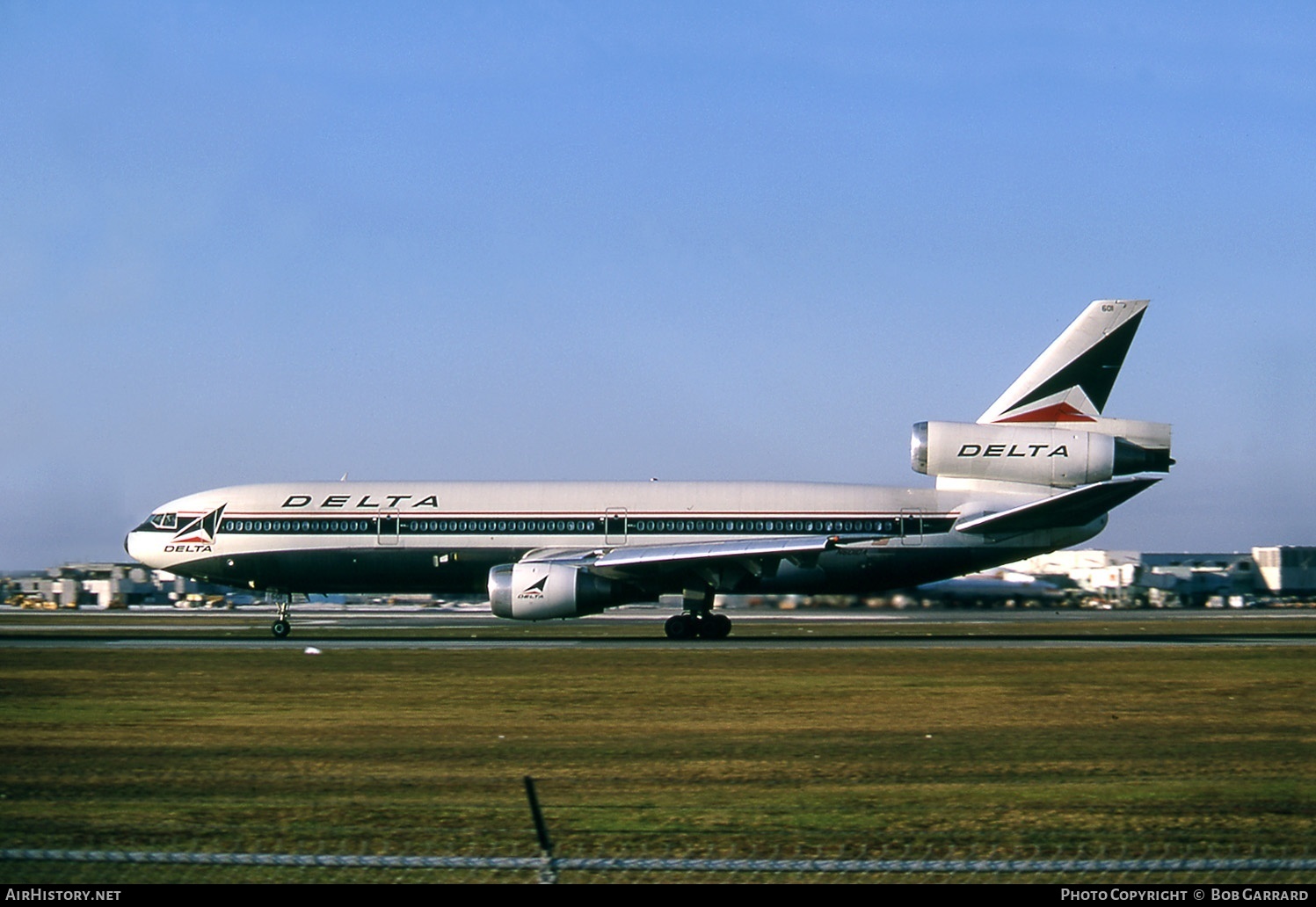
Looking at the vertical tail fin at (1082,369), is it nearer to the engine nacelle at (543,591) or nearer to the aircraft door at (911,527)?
the aircraft door at (911,527)

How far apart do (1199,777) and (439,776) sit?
7.57 meters

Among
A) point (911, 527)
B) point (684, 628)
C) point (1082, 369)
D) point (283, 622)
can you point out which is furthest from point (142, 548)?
point (1082, 369)

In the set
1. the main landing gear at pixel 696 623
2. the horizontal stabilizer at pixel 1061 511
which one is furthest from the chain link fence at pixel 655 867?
the main landing gear at pixel 696 623

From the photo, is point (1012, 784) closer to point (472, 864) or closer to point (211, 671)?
point (472, 864)

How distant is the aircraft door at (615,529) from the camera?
37938 millimetres

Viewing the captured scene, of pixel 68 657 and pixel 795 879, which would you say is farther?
pixel 68 657

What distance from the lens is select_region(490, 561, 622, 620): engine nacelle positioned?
35.1 m

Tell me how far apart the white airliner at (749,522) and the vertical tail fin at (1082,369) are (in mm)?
34

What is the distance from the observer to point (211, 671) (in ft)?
86.1

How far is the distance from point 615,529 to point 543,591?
144 inches

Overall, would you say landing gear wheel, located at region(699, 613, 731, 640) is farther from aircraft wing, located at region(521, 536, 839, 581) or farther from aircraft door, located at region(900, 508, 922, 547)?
aircraft door, located at region(900, 508, 922, 547)

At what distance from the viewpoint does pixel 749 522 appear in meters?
37.8

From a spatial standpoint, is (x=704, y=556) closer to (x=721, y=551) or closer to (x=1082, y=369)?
(x=721, y=551)

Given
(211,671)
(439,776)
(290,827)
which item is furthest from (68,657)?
(290,827)
